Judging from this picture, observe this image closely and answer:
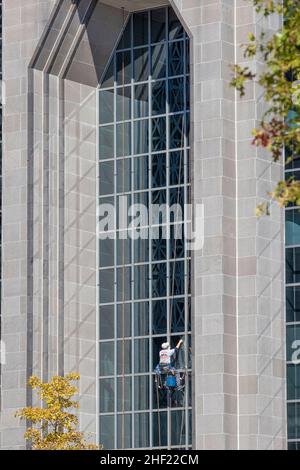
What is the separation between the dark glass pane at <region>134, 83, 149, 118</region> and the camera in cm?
6109

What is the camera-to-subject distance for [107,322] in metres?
61.0

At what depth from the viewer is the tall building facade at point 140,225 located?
5338 centimetres

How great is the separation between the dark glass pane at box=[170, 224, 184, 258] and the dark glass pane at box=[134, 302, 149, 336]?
234 cm

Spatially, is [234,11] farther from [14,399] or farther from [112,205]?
[14,399]

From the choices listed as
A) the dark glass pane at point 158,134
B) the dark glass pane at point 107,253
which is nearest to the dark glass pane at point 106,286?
the dark glass pane at point 107,253

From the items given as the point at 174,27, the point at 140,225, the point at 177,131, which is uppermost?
the point at 174,27

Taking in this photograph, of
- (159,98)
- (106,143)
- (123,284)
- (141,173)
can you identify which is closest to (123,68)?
(159,98)

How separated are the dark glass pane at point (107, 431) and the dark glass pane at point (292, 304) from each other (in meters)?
9.38

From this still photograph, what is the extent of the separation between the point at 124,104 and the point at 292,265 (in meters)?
11.4

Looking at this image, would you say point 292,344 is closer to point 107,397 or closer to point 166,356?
point 166,356

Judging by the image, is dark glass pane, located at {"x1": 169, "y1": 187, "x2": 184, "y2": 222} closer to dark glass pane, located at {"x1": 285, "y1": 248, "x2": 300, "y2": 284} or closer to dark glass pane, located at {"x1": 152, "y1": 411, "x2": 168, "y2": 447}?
dark glass pane, located at {"x1": 285, "y1": 248, "x2": 300, "y2": 284}
